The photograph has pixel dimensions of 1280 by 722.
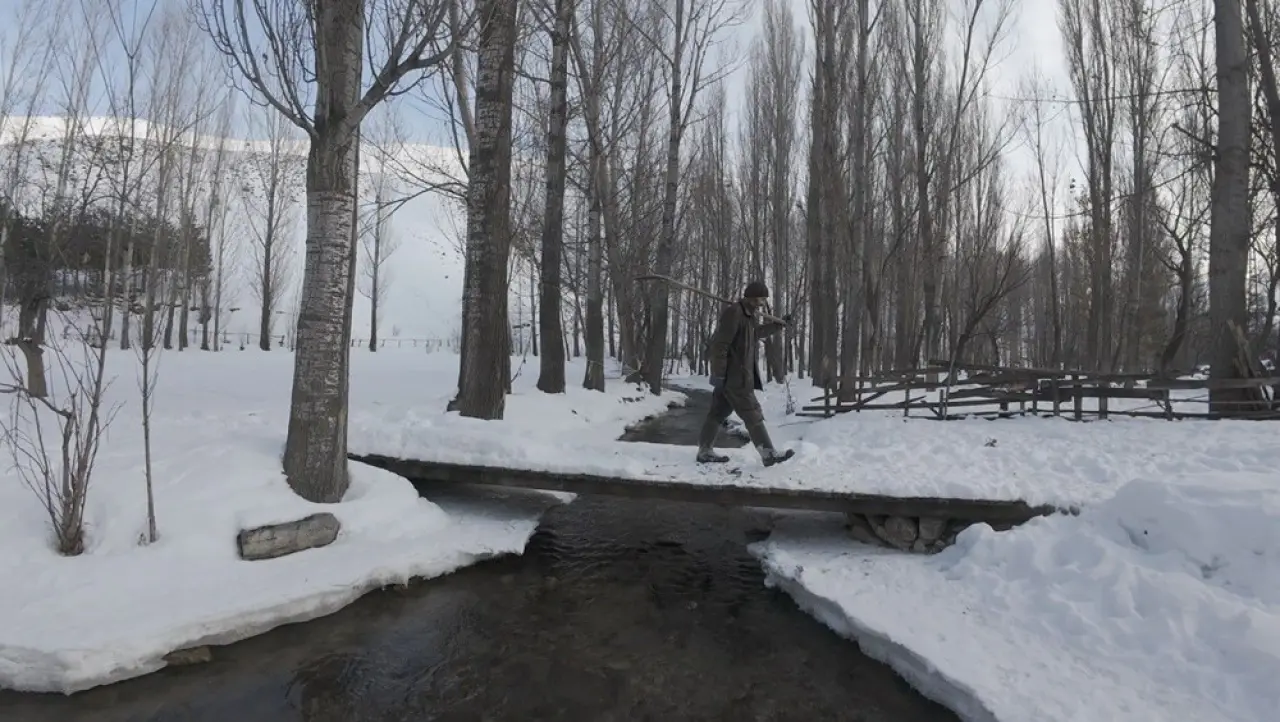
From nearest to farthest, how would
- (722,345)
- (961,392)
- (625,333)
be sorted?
(722,345) → (961,392) → (625,333)

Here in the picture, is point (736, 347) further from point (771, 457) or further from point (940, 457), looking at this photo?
point (940, 457)

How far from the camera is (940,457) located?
749cm

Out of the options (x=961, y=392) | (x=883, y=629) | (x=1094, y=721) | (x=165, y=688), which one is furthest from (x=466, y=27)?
(x=961, y=392)

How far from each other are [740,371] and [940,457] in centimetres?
251

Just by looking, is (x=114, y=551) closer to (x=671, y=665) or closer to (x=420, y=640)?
(x=420, y=640)

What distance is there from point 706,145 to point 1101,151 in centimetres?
1544

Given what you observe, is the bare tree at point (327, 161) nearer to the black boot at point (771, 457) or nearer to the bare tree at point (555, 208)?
the black boot at point (771, 457)

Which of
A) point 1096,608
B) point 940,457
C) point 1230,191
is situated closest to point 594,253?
point 940,457

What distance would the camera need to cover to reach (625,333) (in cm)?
2097

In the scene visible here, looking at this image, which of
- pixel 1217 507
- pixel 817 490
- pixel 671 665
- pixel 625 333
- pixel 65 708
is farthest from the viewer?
pixel 625 333

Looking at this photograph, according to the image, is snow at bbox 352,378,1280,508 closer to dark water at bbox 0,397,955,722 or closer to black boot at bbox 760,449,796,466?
black boot at bbox 760,449,796,466

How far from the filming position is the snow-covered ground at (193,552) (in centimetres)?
374

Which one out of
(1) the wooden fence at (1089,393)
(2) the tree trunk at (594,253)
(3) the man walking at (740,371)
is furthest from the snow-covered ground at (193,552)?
(2) the tree trunk at (594,253)

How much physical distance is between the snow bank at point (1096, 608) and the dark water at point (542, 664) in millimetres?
268
